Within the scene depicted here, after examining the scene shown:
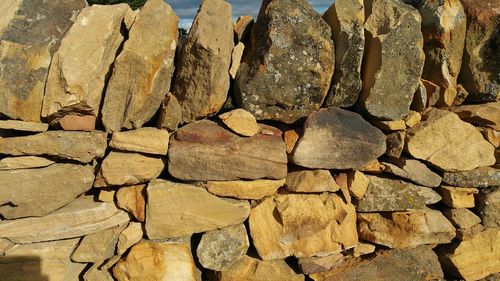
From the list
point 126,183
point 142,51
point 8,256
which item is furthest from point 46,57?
point 8,256

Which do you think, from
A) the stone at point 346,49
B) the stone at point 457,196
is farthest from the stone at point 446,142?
the stone at point 346,49

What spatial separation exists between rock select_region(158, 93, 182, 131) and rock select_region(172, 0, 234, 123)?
0.11 m

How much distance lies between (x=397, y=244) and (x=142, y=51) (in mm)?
2807

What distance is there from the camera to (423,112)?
137 inches

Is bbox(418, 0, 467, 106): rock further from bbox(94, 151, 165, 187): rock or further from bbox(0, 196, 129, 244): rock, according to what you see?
bbox(0, 196, 129, 244): rock

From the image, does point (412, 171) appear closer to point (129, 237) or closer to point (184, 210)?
point (184, 210)

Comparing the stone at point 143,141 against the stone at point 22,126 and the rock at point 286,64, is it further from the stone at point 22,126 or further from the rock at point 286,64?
the rock at point 286,64

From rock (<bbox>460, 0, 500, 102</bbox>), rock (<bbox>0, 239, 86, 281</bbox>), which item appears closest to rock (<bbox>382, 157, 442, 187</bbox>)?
rock (<bbox>460, 0, 500, 102</bbox>)

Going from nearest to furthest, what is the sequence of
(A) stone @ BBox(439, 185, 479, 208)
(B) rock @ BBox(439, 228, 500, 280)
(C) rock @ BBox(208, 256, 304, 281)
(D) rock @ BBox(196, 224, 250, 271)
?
(D) rock @ BBox(196, 224, 250, 271) < (C) rock @ BBox(208, 256, 304, 281) < (A) stone @ BBox(439, 185, 479, 208) < (B) rock @ BBox(439, 228, 500, 280)

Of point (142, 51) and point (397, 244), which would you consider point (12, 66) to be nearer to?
point (142, 51)

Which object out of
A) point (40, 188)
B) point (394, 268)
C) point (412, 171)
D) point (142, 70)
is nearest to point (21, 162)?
point (40, 188)

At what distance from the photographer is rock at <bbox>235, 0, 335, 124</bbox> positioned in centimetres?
298

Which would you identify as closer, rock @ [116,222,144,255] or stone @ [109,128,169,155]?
stone @ [109,128,169,155]

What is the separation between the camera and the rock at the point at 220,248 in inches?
125
